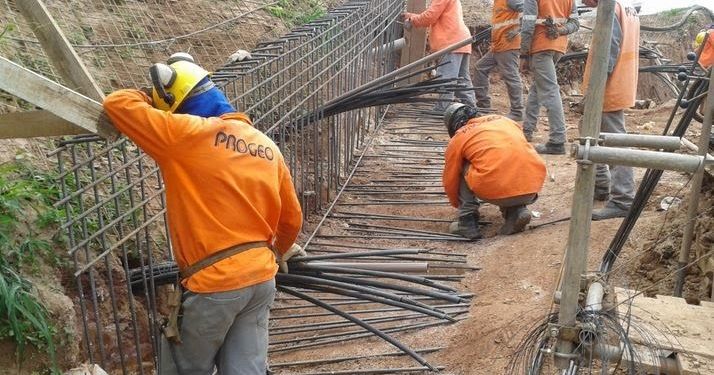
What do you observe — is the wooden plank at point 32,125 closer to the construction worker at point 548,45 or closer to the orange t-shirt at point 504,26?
the construction worker at point 548,45

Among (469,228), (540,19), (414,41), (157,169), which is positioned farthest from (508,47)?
(157,169)

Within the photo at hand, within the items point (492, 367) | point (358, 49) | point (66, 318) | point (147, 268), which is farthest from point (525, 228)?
point (66, 318)

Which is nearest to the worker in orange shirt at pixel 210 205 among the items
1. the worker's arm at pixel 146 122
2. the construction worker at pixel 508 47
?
the worker's arm at pixel 146 122

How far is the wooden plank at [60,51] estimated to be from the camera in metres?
3.09

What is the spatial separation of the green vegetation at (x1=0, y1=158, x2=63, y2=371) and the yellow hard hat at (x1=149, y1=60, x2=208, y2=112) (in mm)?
831

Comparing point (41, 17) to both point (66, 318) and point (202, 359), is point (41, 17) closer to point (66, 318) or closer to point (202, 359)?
point (66, 318)

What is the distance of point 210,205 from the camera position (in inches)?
119

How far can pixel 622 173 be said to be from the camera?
572cm

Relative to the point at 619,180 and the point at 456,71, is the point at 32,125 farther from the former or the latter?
the point at 456,71

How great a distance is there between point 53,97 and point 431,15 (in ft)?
23.4

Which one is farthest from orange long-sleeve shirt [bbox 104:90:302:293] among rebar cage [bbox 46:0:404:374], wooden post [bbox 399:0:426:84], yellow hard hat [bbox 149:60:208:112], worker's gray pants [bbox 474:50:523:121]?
wooden post [bbox 399:0:426:84]

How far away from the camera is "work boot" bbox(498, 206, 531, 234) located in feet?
19.6

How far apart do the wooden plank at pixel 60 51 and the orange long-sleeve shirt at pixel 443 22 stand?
6.62 m

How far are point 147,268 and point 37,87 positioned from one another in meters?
1.42
